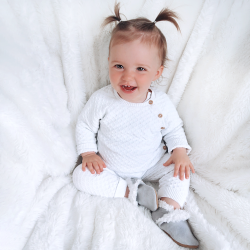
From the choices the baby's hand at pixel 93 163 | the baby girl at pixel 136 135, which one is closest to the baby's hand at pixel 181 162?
the baby girl at pixel 136 135

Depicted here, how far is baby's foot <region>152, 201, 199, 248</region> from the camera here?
647 mm

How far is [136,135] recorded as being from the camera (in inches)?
32.9

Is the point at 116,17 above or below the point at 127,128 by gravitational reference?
above

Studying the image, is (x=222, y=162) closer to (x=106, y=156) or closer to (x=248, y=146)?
(x=248, y=146)

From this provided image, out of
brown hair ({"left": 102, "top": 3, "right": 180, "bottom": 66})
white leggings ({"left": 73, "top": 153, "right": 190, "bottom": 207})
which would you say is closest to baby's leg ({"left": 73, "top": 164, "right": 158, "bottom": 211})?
white leggings ({"left": 73, "top": 153, "right": 190, "bottom": 207})

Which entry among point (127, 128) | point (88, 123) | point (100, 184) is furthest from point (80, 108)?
point (100, 184)

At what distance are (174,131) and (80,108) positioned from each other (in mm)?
395

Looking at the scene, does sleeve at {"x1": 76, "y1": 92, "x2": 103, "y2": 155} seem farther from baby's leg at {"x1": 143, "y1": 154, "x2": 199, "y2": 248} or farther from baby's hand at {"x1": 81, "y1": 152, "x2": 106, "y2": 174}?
baby's leg at {"x1": 143, "y1": 154, "x2": 199, "y2": 248}

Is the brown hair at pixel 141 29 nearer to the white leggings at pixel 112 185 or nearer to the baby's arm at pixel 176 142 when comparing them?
the baby's arm at pixel 176 142

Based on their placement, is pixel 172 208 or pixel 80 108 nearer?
pixel 172 208

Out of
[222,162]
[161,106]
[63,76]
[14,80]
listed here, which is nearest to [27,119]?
[14,80]

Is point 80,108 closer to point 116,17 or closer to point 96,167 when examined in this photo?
point 96,167

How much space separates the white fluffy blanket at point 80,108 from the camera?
0.63 meters

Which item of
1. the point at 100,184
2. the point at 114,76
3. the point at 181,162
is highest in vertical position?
the point at 114,76
